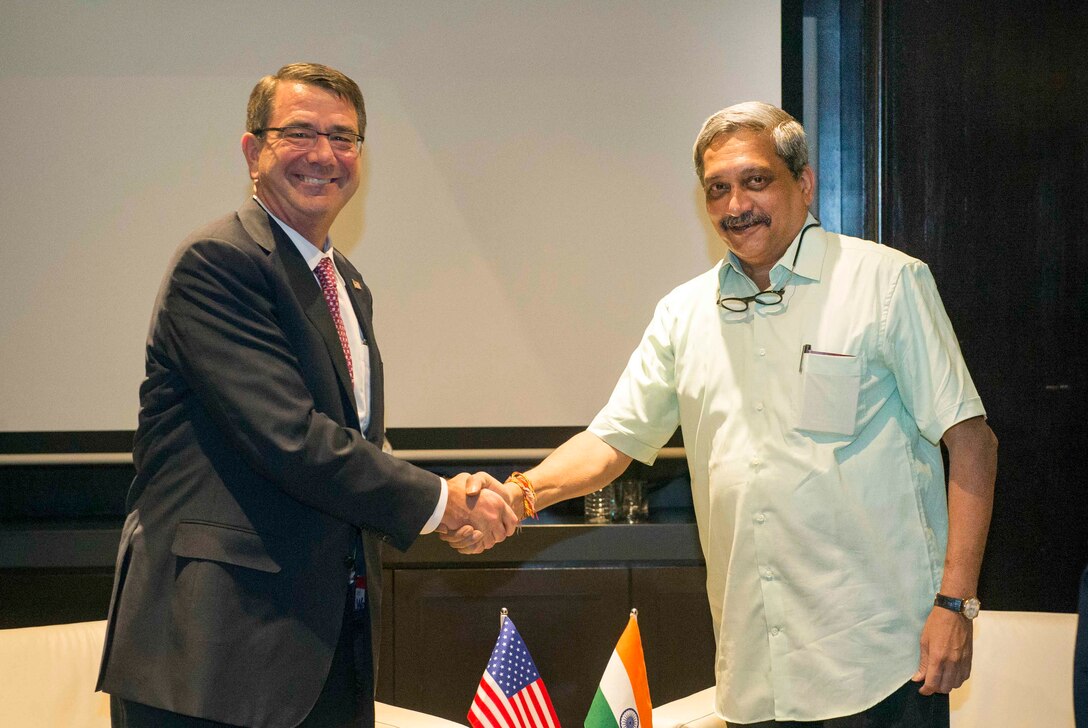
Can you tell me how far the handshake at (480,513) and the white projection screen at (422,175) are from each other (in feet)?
4.27

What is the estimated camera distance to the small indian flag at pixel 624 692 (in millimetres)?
2381

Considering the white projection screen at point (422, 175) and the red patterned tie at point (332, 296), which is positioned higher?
the white projection screen at point (422, 175)

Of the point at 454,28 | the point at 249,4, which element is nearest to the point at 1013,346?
the point at 454,28

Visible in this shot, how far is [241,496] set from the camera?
171 cm

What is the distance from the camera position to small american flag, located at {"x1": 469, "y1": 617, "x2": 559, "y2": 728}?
236cm

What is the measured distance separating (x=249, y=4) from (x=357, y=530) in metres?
2.46

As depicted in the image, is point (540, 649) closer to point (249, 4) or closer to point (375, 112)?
point (375, 112)

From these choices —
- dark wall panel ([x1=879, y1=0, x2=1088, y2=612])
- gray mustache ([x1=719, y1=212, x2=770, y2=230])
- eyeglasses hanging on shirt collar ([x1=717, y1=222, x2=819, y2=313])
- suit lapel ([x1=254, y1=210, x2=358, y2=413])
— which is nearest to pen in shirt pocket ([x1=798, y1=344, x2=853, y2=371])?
eyeglasses hanging on shirt collar ([x1=717, y1=222, x2=819, y2=313])

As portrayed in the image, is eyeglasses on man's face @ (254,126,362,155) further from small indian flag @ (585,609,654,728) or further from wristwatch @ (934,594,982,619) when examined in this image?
wristwatch @ (934,594,982,619)

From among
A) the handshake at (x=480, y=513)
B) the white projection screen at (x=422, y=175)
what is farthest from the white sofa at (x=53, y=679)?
the white projection screen at (x=422, y=175)

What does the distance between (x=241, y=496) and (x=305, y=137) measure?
713mm

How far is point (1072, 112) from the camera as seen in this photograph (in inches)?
123

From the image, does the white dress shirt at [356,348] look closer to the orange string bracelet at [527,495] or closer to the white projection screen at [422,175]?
the orange string bracelet at [527,495]

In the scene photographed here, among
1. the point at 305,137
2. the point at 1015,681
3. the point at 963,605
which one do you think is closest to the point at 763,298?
the point at 963,605
